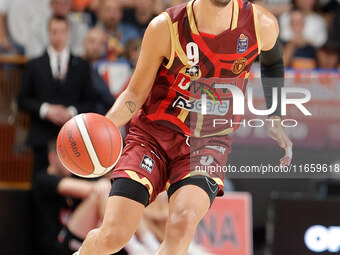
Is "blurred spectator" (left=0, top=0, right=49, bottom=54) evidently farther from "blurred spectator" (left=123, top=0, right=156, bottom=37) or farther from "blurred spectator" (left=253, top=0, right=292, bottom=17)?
"blurred spectator" (left=253, top=0, right=292, bottom=17)

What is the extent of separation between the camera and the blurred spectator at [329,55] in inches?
299

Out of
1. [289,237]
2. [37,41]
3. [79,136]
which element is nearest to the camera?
[79,136]

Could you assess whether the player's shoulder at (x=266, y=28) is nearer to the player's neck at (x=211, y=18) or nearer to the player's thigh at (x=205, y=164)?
the player's neck at (x=211, y=18)

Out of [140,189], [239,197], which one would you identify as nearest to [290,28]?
[239,197]

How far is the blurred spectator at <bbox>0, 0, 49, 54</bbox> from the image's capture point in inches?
296

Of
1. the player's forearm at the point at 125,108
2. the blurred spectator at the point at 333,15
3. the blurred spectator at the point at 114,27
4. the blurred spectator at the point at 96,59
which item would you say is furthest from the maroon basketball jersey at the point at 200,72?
the blurred spectator at the point at 333,15

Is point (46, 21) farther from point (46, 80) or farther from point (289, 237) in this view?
point (289, 237)

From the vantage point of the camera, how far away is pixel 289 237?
6.30 m

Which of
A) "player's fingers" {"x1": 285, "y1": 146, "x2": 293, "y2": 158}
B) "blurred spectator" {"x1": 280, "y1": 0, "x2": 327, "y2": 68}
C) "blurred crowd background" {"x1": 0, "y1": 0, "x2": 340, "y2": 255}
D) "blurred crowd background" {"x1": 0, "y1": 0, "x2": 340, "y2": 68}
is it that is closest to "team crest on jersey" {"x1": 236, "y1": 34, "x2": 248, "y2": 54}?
"player's fingers" {"x1": 285, "y1": 146, "x2": 293, "y2": 158}

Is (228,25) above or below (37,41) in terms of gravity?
above

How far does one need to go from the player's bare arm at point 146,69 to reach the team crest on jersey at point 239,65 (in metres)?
0.44

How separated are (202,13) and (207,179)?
107 cm

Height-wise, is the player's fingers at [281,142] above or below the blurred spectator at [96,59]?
above

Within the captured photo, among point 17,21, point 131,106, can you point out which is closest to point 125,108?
point 131,106
